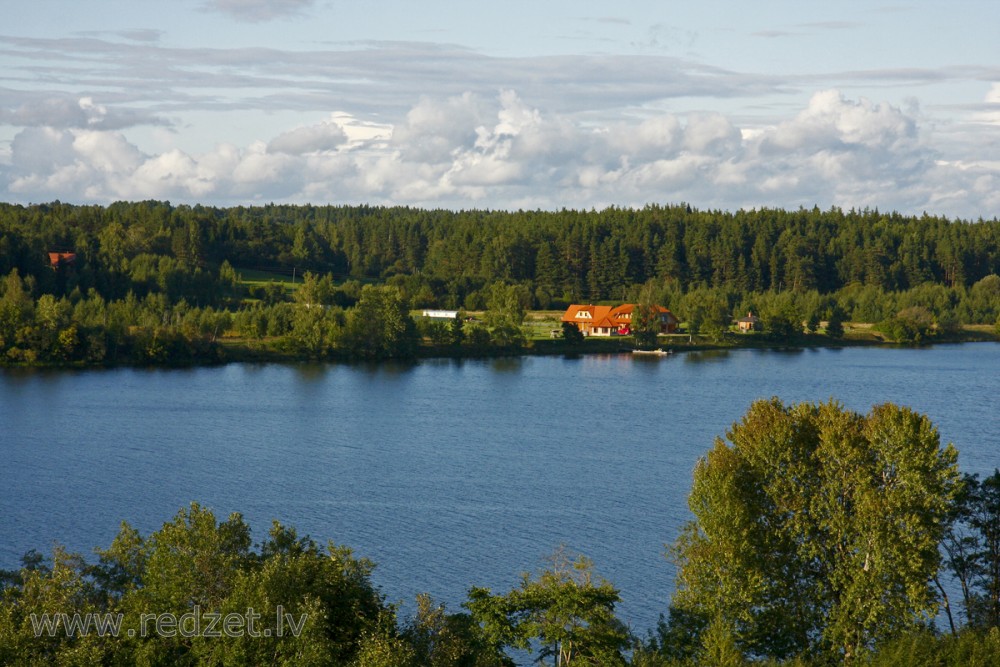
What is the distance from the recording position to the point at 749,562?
60.6ft

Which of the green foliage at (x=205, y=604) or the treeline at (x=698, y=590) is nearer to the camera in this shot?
the green foliage at (x=205, y=604)

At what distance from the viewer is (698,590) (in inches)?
→ 731

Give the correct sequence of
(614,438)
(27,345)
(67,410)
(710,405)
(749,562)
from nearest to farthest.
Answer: (749,562), (614,438), (67,410), (710,405), (27,345)

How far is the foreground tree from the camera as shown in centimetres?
1788

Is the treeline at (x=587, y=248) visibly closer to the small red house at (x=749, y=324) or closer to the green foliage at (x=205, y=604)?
the small red house at (x=749, y=324)

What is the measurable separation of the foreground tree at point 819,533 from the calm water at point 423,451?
490 centimetres

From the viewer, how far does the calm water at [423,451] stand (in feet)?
92.8

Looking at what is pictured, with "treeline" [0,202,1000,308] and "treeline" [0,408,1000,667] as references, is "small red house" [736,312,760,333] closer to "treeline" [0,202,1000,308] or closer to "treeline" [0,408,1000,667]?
"treeline" [0,202,1000,308]

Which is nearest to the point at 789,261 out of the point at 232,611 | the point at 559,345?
the point at 559,345

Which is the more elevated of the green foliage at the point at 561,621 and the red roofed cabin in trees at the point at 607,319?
the red roofed cabin in trees at the point at 607,319

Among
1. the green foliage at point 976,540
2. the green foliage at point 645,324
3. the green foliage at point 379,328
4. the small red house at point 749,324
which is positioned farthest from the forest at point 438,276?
the green foliage at point 976,540

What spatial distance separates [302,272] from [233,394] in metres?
51.4

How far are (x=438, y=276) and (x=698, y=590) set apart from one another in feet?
303

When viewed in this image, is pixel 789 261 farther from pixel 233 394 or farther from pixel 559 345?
pixel 233 394
